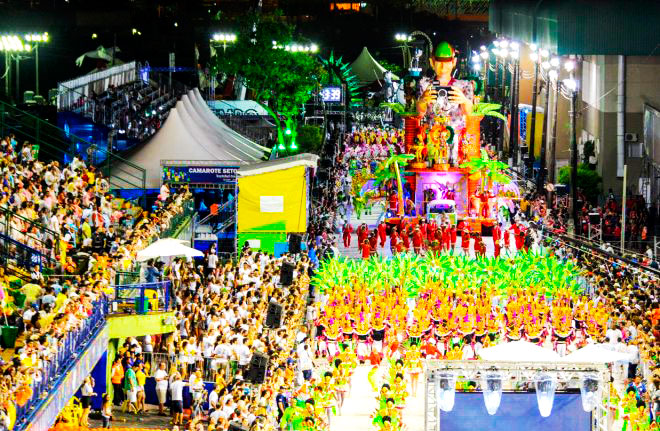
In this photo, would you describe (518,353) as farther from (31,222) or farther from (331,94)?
(331,94)

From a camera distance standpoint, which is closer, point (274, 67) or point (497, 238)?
point (497, 238)

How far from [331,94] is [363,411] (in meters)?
49.5

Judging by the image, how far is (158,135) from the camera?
4619cm

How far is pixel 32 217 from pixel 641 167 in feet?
108

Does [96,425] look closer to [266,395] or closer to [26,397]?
[266,395]

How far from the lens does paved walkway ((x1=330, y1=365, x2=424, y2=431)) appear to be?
104 feet

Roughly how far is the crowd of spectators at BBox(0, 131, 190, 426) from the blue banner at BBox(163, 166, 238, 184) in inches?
30.0

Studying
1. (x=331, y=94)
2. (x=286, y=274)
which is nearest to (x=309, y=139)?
(x=331, y=94)

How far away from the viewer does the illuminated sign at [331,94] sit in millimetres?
80812

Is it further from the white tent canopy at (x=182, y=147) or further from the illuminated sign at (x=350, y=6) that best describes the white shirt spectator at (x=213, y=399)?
the illuminated sign at (x=350, y=6)

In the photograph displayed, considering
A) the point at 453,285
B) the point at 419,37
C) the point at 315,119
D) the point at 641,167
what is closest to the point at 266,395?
the point at 453,285

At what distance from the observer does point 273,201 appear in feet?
140

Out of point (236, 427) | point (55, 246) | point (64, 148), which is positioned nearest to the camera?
point (236, 427)

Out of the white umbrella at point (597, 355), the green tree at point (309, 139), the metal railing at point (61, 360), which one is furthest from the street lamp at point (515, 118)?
the metal railing at point (61, 360)
